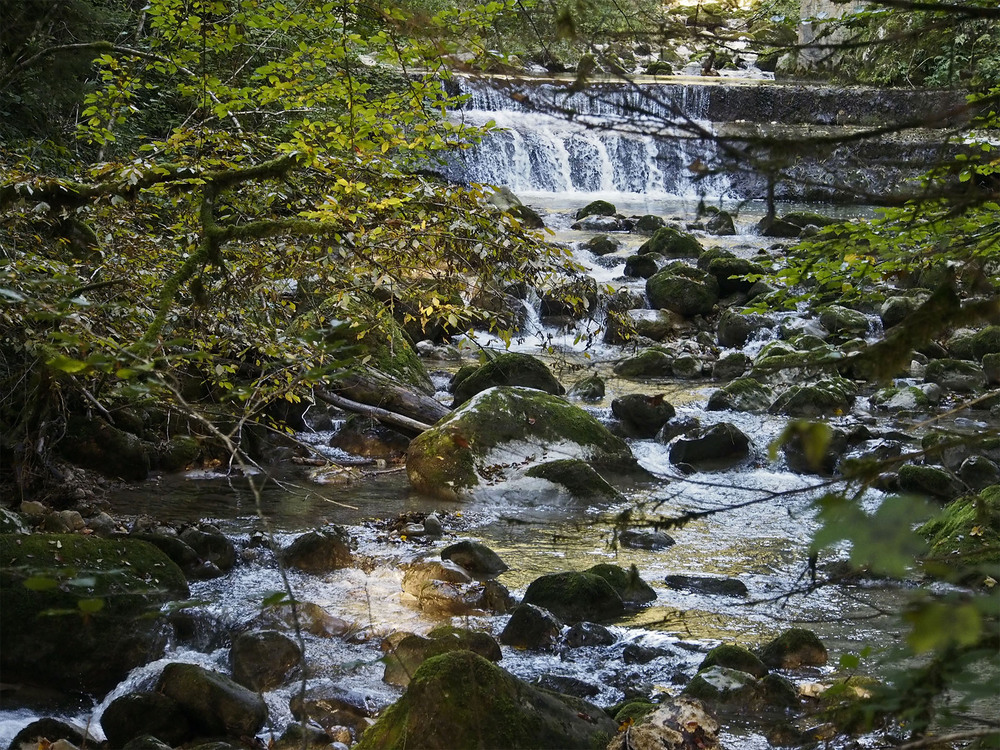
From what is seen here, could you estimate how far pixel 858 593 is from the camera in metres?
5.80

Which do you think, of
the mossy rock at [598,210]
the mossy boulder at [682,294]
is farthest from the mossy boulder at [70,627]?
the mossy rock at [598,210]

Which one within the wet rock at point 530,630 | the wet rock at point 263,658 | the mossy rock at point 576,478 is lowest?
the mossy rock at point 576,478

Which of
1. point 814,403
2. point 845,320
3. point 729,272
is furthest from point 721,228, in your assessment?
point 814,403

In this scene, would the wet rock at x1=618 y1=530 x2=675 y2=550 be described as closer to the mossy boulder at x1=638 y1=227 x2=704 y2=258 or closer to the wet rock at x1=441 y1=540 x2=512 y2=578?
the wet rock at x1=441 y1=540 x2=512 y2=578

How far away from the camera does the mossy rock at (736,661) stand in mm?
4738

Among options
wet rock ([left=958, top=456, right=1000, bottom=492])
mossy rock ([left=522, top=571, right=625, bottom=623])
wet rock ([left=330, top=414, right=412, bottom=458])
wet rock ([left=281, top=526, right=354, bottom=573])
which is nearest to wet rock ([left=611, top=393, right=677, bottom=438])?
wet rock ([left=330, top=414, right=412, bottom=458])

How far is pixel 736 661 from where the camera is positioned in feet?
15.6

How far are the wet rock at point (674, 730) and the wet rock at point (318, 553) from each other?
2840 millimetres

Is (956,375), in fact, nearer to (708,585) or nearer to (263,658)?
(708,585)

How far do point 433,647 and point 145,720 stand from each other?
141cm

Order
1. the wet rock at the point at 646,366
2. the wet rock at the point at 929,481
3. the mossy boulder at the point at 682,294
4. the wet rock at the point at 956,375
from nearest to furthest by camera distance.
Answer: the wet rock at the point at 929,481 → the wet rock at the point at 956,375 → the wet rock at the point at 646,366 → the mossy boulder at the point at 682,294

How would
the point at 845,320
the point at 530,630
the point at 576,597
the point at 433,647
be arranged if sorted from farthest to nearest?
1. the point at 845,320
2. the point at 576,597
3. the point at 530,630
4. the point at 433,647

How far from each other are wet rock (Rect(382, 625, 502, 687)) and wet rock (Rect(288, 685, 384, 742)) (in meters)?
0.22

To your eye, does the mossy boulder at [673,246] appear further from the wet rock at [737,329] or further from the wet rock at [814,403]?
the wet rock at [814,403]
